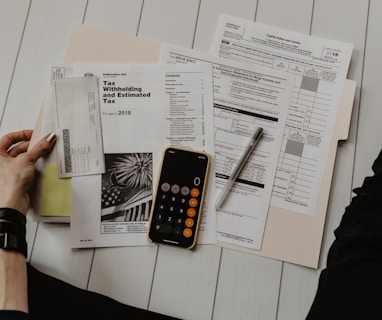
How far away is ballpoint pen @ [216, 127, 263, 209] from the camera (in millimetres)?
719

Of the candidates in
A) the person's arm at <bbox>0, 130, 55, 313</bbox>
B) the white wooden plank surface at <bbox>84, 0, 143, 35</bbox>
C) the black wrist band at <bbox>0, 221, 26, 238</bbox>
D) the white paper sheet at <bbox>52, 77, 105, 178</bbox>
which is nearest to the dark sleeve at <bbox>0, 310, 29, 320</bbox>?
the person's arm at <bbox>0, 130, 55, 313</bbox>

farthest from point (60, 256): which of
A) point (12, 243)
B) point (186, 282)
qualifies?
point (186, 282)

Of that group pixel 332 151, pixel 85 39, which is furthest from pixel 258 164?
pixel 85 39

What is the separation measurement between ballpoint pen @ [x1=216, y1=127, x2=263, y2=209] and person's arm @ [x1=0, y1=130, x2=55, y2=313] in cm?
28

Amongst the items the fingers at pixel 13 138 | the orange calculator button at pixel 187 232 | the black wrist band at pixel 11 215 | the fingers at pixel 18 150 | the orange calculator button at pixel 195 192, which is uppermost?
the fingers at pixel 13 138

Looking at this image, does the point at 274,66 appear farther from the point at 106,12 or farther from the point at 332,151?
the point at 106,12

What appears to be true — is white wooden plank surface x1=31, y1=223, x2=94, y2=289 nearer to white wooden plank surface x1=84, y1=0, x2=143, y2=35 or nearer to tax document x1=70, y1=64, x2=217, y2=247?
tax document x1=70, y1=64, x2=217, y2=247

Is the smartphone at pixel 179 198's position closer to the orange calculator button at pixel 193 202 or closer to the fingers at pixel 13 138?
the orange calculator button at pixel 193 202

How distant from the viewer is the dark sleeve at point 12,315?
60cm

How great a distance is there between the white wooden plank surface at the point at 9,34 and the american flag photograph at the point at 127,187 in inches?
8.6

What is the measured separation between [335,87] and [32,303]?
579 millimetres

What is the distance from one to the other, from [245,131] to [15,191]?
366 millimetres

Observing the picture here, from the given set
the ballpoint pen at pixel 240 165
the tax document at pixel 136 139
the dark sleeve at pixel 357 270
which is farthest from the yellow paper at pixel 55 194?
the dark sleeve at pixel 357 270

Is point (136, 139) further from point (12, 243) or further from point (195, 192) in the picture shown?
point (12, 243)
